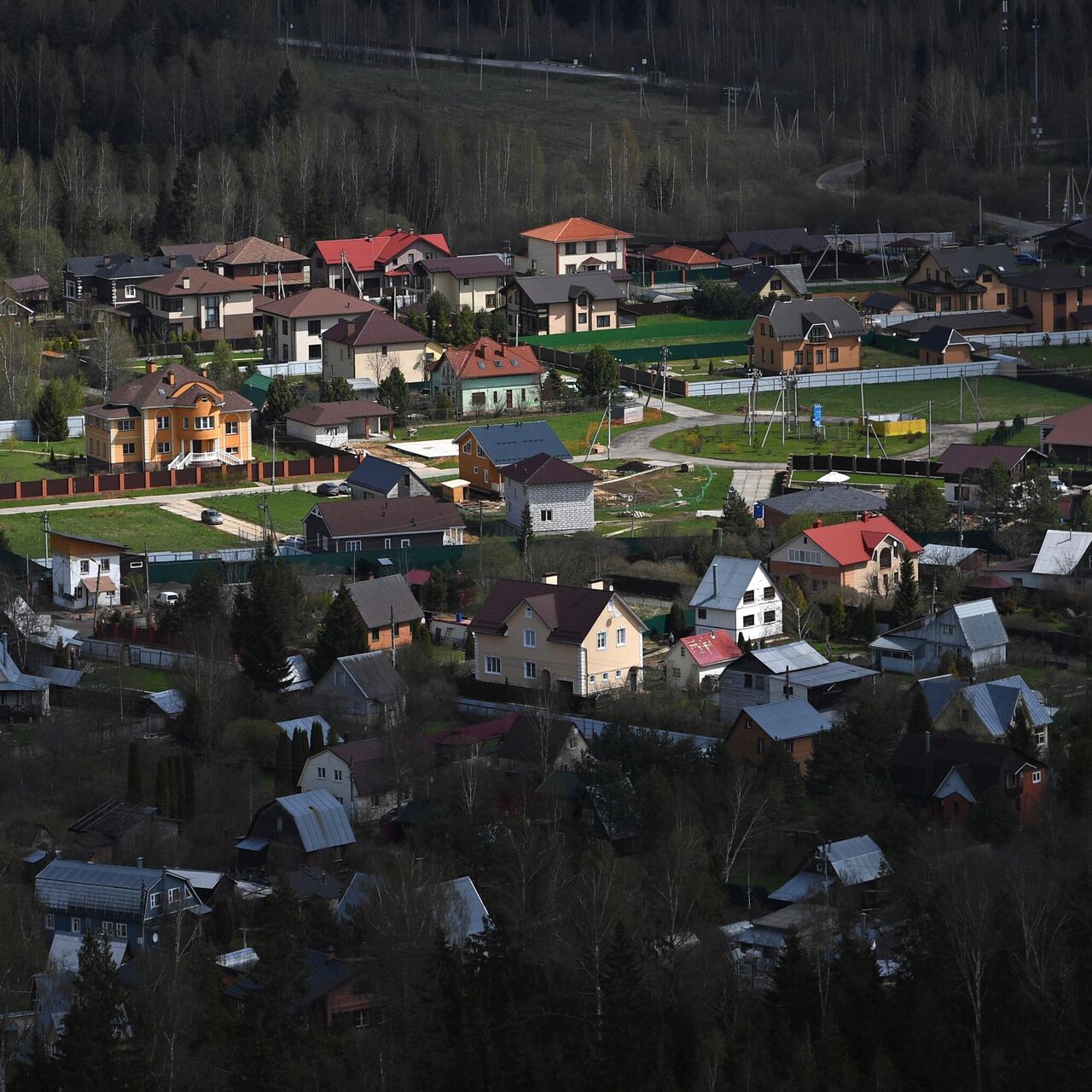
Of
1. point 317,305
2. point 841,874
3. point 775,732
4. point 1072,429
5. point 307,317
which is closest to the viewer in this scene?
point 841,874

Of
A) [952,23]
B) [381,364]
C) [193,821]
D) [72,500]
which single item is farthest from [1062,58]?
[193,821]

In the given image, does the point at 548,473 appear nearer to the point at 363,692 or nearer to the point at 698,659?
the point at 698,659

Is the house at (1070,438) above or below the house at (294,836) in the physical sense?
above

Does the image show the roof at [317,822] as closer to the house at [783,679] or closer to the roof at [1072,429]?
the house at [783,679]

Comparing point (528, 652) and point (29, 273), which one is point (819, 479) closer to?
point (528, 652)

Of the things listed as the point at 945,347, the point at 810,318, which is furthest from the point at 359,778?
the point at 945,347

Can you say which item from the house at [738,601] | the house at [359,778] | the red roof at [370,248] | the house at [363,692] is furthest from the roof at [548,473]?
the red roof at [370,248]
